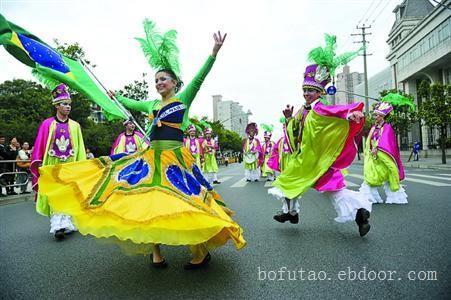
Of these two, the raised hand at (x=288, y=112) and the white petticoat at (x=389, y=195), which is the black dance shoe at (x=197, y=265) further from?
the white petticoat at (x=389, y=195)

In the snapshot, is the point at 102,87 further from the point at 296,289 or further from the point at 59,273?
the point at 296,289

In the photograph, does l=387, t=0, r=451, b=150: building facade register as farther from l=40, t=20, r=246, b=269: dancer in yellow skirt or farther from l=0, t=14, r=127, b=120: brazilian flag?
l=0, t=14, r=127, b=120: brazilian flag

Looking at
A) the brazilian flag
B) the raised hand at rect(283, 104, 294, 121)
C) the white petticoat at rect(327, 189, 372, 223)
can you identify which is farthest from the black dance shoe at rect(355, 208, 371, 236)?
the brazilian flag

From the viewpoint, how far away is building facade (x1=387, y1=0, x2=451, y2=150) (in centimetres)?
3309

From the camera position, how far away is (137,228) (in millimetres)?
2836

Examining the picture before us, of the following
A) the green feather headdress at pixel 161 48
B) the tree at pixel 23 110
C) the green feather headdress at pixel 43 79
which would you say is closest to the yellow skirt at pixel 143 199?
the green feather headdress at pixel 161 48

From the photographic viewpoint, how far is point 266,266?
3510mm

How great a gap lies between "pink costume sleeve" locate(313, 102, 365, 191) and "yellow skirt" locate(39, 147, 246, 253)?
1609mm

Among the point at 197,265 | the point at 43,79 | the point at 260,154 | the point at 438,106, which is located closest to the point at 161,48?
the point at 43,79

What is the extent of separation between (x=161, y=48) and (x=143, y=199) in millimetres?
1658

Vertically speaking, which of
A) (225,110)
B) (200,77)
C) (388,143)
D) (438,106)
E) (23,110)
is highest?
(225,110)

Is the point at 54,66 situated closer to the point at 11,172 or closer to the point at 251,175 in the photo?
the point at 11,172

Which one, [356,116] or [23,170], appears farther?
[23,170]

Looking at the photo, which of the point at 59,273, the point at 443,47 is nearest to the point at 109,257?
the point at 59,273
